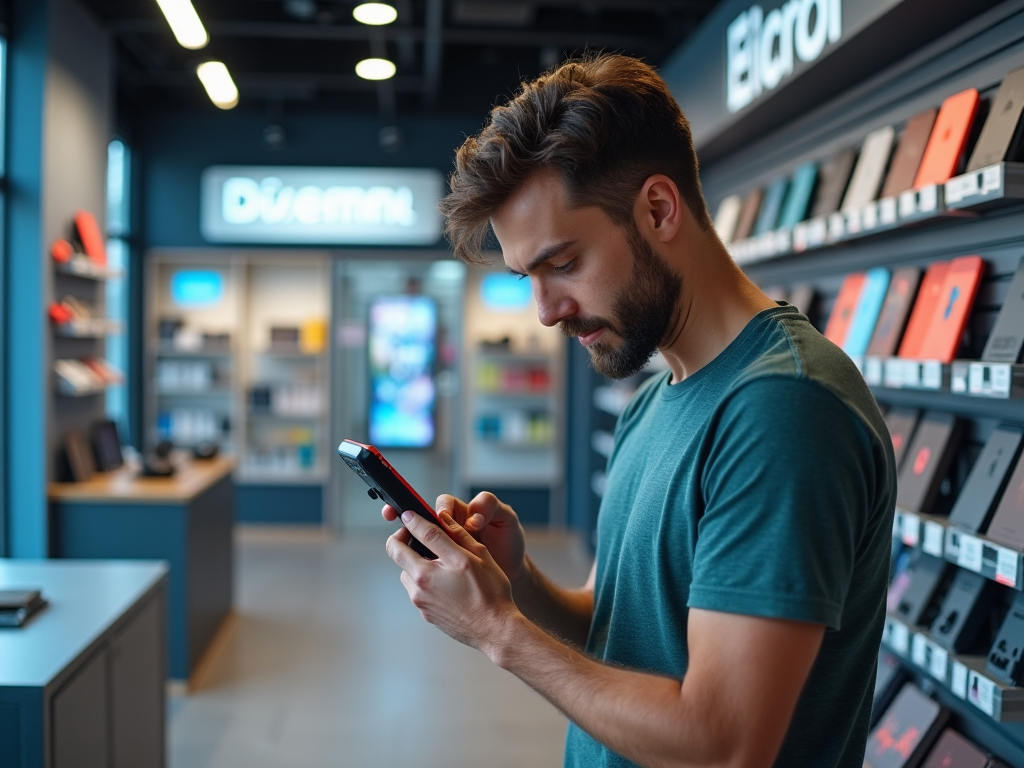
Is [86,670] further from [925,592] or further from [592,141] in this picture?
[925,592]

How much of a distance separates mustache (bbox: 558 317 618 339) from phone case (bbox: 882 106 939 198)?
6.03 feet

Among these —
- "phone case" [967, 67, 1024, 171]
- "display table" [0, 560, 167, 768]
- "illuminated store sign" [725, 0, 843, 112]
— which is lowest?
"display table" [0, 560, 167, 768]

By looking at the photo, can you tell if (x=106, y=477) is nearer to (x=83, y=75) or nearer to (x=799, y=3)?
(x=83, y=75)

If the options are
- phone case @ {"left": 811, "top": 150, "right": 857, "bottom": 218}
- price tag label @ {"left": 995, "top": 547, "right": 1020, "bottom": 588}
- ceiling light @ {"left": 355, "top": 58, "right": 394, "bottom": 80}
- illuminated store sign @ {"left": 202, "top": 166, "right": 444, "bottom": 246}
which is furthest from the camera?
illuminated store sign @ {"left": 202, "top": 166, "right": 444, "bottom": 246}

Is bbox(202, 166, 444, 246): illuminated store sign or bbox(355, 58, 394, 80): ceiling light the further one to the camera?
bbox(202, 166, 444, 246): illuminated store sign

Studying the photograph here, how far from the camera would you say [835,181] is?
3.18m

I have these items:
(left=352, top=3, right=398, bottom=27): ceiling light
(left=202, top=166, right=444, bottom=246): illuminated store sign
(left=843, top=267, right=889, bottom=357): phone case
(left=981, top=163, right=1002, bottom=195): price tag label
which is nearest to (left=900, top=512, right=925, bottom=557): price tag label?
(left=843, top=267, right=889, bottom=357): phone case

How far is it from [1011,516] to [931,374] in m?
0.42

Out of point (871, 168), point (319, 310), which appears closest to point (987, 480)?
point (871, 168)

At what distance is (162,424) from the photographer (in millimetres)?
7754

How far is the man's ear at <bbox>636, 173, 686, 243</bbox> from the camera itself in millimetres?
1147

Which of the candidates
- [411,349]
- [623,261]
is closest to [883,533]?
[623,261]

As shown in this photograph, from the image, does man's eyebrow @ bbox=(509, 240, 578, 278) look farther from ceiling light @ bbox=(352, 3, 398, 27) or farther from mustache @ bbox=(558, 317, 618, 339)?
ceiling light @ bbox=(352, 3, 398, 27)

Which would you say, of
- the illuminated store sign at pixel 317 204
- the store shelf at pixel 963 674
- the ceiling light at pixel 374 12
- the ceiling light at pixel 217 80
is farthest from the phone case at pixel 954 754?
the illuminated store sign at pixel 317 204
